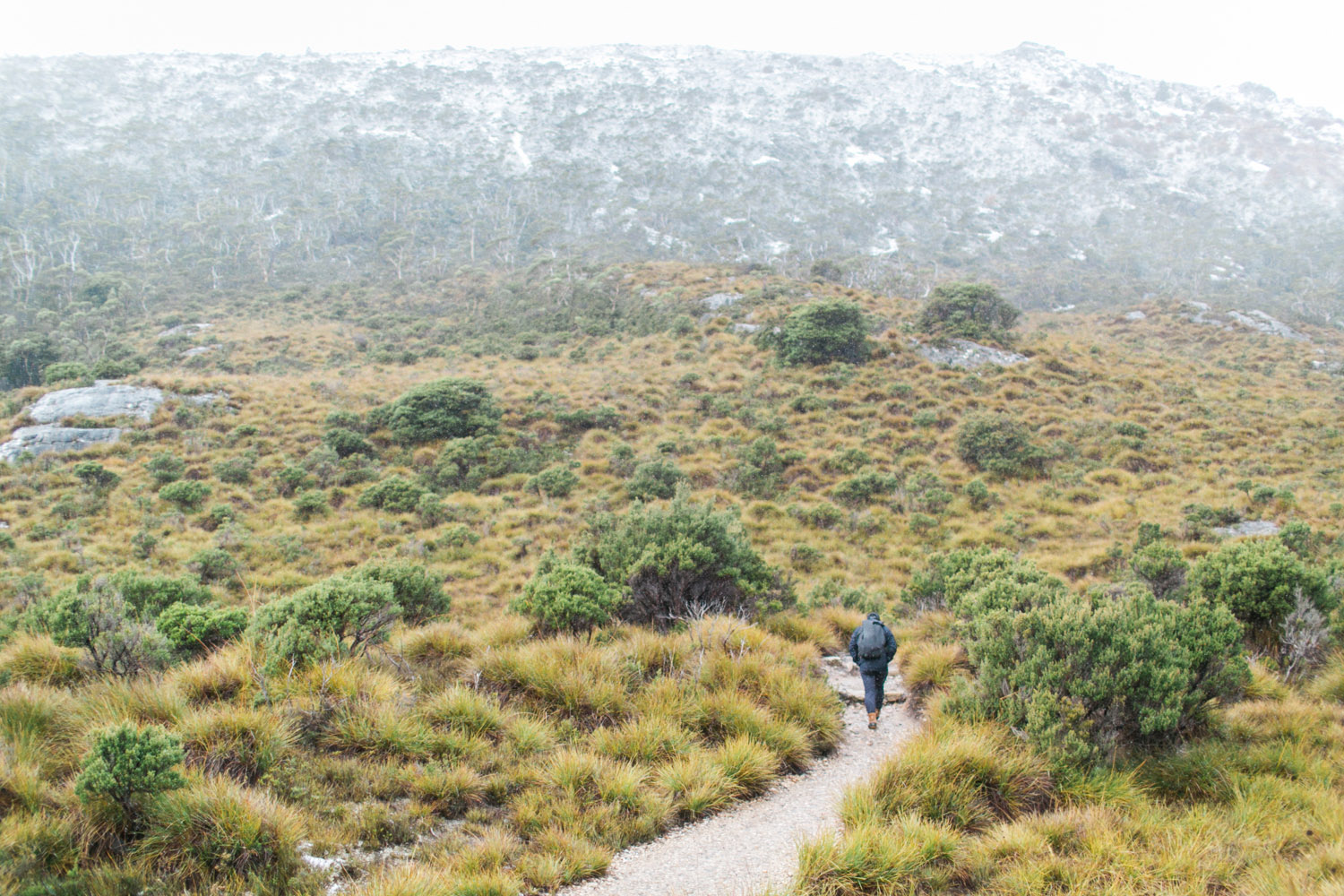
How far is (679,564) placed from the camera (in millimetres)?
8750

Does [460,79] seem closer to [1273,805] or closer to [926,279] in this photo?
[926,279]

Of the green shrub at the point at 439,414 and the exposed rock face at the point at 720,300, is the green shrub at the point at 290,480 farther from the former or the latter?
the exposed rock face at the point at 720,300

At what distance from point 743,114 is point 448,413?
10446cm

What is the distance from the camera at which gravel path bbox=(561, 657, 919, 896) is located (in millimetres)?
3891

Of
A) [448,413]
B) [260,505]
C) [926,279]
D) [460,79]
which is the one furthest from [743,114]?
[260,505]

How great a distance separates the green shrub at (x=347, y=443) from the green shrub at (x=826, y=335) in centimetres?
1781

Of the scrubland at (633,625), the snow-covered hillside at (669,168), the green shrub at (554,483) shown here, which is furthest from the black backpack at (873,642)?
the snow-covered hillside at (669,168)

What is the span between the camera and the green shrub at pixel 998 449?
20.0 metres

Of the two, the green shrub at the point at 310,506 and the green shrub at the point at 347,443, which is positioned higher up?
the green shrub at the point at 347,443

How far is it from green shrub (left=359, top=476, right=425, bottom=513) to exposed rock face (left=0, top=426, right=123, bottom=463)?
31.0 ft

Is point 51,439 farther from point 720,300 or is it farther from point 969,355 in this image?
point 969,355

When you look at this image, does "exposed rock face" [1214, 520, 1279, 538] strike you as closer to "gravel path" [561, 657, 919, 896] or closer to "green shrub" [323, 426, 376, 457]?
"gravel path" [561, 657, 919, 896]

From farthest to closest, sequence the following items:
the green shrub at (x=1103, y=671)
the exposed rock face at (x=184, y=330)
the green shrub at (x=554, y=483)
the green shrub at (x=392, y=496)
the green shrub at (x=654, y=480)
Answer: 1. the exposed rock face at (x=184, y=330)
2. the green shrub at (x=554, y=483)
3. the green shrub at (x=654, y=480)
4. the green shrub at (x=392, y=496)
5. the green shrub at (x=1103, y=671)

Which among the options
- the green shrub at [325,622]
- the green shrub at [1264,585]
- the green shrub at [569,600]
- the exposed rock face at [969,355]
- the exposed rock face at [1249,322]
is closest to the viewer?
the green shrub at [325,622]
